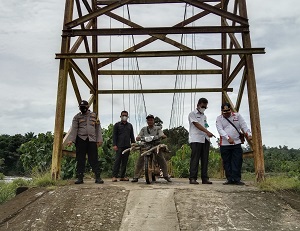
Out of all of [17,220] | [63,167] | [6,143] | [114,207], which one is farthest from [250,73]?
[6,143]

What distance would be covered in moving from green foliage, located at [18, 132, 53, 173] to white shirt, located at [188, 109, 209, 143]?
10230 mm

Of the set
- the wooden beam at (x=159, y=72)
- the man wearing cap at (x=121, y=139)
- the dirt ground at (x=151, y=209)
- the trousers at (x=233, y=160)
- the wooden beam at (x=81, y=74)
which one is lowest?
the dirt ground at (x=151, y=209)

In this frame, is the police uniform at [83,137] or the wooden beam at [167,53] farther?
the wooden beam at [167,53]

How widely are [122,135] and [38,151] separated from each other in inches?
369

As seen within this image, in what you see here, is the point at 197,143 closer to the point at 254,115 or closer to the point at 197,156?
the point at 197,156

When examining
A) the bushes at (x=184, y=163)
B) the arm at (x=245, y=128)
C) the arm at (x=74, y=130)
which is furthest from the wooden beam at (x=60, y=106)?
the bushes at (x=184, y=163)

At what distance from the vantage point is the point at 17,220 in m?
6.22

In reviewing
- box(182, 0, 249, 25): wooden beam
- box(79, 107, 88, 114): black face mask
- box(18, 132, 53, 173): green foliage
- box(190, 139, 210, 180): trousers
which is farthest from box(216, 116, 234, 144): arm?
box(18, 132, 53, 173): green foliage

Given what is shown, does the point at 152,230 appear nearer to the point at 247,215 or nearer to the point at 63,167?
the point at 247,215

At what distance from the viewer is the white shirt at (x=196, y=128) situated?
28.9 ft

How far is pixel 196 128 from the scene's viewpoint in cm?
887

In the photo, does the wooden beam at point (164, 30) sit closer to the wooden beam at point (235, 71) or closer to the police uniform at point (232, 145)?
the wooden beam at point (235, 71)

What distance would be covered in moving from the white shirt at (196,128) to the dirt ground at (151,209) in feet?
5.07

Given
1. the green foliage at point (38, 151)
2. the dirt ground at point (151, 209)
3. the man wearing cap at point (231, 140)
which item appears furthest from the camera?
the green foliage at point (38, 151)
